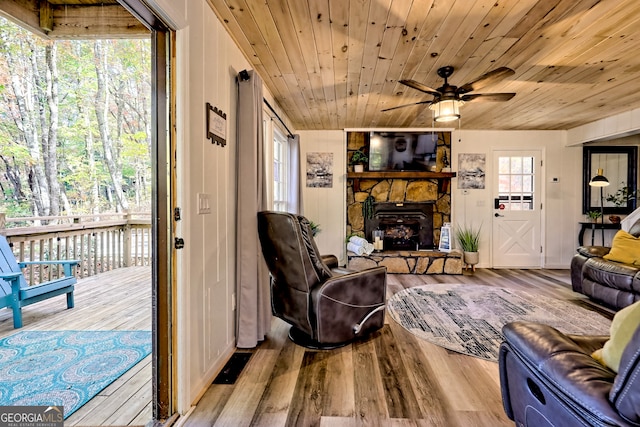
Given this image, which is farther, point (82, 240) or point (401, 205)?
point (401, 205)

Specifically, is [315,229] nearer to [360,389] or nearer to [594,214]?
[360,389]

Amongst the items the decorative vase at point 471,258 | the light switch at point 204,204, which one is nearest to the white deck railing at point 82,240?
the light switch at point 204,204

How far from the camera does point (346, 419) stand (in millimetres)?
1563

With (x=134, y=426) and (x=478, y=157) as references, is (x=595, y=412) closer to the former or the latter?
(x=134, y=426)

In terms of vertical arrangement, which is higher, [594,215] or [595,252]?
[594,215]

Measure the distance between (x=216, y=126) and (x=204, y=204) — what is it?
21.6 inches

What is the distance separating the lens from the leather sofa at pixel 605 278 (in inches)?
115

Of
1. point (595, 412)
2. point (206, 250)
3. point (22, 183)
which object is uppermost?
point (22, 183)

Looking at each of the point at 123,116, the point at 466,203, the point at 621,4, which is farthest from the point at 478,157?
the point at 123,116

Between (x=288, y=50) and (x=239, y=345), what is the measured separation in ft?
8.14

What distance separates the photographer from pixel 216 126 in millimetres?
1979

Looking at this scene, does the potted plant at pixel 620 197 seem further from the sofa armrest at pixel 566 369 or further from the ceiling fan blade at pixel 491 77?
the sofa armrest at pixel 566 369

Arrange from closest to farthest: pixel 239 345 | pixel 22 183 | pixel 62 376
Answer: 1. pixel 62 376
2. pixel 239 345
3. pixel 22 183


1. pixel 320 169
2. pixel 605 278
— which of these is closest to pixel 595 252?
pixel 605 278
